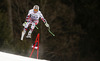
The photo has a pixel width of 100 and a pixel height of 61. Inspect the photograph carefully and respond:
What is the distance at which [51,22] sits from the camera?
2.85 m

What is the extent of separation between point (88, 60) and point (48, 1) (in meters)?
2.65

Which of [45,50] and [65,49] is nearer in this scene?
[45,50]

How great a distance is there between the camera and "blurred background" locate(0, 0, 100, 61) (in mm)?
2717

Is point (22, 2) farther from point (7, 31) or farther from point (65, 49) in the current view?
point (65, 49)

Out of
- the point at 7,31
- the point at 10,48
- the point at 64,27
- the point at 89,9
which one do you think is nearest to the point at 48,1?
the point at 64,27

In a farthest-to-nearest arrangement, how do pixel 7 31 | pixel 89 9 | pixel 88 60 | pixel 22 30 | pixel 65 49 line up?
pixel 88 60
pixel 89 9
pixel 65 49
pixel 7 31
pixel 22 30

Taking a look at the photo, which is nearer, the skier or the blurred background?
the skier

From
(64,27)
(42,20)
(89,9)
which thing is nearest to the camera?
(42,20)

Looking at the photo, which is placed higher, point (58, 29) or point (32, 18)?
point (32, 18)

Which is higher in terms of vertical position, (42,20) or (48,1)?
(48,1)

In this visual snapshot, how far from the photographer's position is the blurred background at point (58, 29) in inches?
107

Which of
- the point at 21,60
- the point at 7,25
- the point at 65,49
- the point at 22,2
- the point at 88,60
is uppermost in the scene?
the point at 22,2

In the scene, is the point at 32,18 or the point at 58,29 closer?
the point at 32,18

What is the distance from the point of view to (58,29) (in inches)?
119
